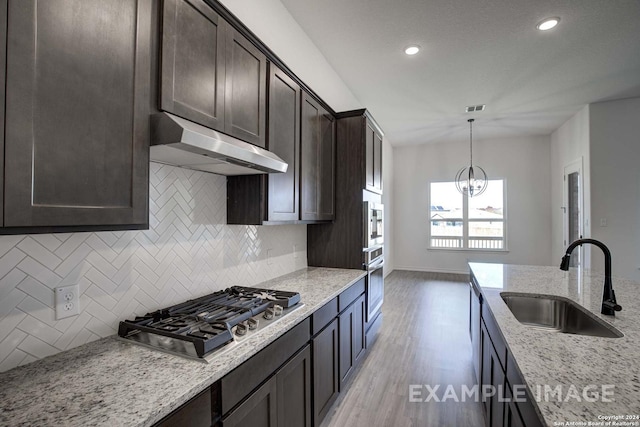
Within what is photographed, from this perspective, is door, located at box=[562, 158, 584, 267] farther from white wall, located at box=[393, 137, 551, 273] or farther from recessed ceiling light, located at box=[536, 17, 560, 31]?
recessed ceiling light, located at box=[536, 17, 560, 31]

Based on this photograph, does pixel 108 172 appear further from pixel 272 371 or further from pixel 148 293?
pixel 272 371

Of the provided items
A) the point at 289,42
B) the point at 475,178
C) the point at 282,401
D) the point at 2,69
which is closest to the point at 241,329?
the point at 282,401

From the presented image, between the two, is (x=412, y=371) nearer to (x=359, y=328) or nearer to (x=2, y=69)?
(x=359, y=328)

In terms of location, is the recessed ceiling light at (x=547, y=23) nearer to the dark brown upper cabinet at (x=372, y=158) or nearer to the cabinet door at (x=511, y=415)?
the dark brown upper cabinet at (x=372, y=158)

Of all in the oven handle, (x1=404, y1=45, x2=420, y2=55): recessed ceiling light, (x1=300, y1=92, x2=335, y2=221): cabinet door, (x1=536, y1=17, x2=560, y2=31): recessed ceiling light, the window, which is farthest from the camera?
the window

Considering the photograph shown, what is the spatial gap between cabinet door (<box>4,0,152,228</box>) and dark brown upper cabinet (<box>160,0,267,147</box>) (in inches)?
4.5

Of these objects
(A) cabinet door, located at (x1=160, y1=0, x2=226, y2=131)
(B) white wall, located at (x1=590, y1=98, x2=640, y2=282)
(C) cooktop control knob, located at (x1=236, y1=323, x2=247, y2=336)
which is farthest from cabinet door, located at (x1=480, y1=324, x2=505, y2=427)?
(B) white wall, located at (x1=590, y1=98, x2=640, y2=282)

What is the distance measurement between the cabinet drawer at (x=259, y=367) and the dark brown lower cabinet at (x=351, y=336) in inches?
26.6

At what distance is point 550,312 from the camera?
1.94 meters

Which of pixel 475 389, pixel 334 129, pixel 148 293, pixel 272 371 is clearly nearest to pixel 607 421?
pixel 272 371

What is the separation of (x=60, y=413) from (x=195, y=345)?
1.29 feet

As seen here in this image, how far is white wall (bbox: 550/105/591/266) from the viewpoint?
181 inches

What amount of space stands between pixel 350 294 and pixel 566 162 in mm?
5501

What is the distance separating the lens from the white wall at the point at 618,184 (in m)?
4.30
